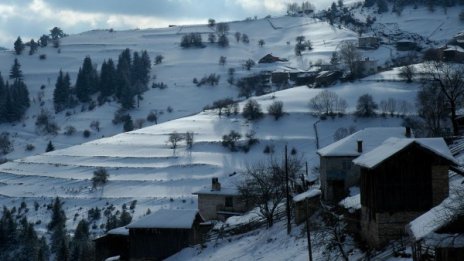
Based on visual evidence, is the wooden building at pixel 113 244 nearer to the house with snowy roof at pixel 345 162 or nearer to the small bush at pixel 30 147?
the house with snowy roof at pixel 345 162

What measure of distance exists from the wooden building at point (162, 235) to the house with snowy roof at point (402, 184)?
16.0 m

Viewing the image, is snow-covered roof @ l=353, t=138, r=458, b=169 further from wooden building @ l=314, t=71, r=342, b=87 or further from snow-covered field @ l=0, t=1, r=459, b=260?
wooden building @ l=314, t=71, r=342, b=87

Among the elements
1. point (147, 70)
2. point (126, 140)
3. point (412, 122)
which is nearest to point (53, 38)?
point (147, 70)

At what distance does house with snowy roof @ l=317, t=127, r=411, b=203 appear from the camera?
35.6 meters

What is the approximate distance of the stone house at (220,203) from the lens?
5053 cm

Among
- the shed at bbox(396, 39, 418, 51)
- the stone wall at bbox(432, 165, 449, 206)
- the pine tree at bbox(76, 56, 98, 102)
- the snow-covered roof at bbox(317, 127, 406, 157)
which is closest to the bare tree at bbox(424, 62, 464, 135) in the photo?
the snow-covered roof at bbox(317, 127, 406, 157)

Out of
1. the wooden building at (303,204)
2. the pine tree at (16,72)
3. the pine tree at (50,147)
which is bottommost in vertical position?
the pine tree at (50,147)

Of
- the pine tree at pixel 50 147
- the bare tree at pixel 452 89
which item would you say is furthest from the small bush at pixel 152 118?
the bare tree at pixel 452 89

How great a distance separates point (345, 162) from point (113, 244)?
1610 centimetres

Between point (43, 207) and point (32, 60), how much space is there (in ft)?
347

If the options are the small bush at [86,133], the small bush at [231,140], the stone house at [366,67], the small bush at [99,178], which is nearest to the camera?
the small bush at [99,178]

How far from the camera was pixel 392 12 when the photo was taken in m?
166

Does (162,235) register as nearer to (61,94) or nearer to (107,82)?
(107,82)

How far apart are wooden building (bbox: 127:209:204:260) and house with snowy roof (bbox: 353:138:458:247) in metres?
16.0
